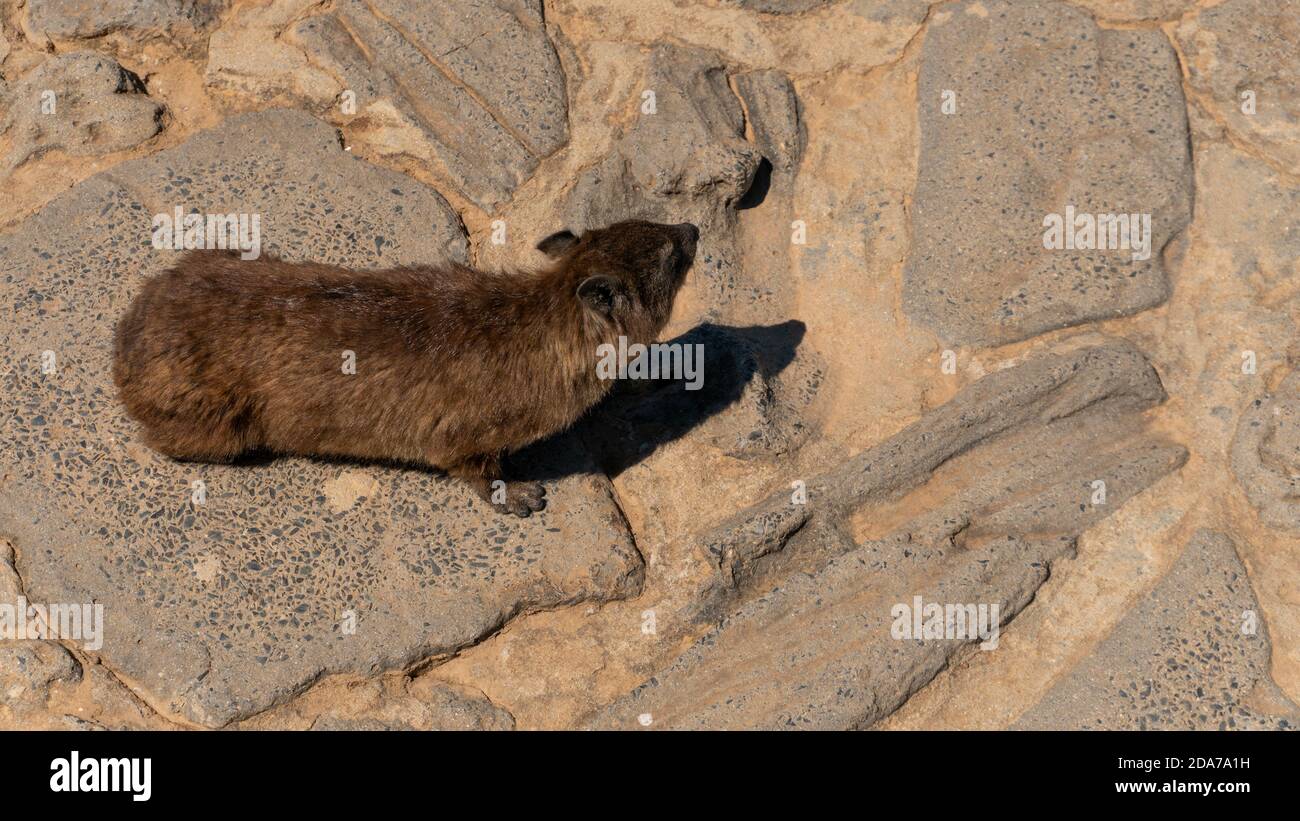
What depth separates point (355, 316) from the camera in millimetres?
6453

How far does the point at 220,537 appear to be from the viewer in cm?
696

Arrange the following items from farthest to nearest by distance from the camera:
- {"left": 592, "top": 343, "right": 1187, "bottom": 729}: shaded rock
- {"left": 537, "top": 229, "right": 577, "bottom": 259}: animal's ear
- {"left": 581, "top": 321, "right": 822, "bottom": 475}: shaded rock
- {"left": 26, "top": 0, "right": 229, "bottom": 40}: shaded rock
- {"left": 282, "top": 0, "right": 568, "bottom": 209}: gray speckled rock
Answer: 1. {"left": 26, "top": 0, "right": 229, "bottom": 40}: shaded rock
2. {"left": 282, "top": 0, "right": 568, "bottom": 209}: gray speckled rock
3. {"left": 581, "top": 321, "right": 822, "bottom": 475}: shaded rock
4. {"left": 537, "top": 229, "right": 577, "bottom": 259}: animal's ear
5. {"left": 592, "top": 343, "right": 1187, "bottom": 729}: shaded rock

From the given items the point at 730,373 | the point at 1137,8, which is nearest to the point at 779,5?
the point at 1137,8

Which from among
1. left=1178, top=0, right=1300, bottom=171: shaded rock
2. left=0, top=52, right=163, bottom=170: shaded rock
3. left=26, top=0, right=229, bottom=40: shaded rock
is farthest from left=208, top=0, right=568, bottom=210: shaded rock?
left=1178, top=0, right=1300, bottom=171: shaded rock

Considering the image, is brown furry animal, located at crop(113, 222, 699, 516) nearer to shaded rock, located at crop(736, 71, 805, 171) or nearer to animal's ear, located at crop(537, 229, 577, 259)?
animal's ear, located at crop(537, 229, 577, 259)

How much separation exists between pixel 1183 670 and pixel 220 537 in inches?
230

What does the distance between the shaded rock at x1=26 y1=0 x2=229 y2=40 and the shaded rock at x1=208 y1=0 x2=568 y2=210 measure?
1.29ft

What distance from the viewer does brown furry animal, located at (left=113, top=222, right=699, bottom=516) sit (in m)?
6.44

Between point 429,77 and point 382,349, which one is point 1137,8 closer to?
point 429,77

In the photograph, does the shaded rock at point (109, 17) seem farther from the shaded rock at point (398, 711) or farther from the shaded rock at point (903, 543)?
the shaded rock at point (903, 543)

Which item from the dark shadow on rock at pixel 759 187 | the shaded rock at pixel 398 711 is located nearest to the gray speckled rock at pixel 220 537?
the shaded rock at pixel 398 711

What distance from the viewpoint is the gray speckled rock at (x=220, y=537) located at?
6.62 m

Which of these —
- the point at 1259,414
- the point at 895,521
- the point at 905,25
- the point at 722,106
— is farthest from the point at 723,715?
the point at 905,25

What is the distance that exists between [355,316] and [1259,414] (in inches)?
231
